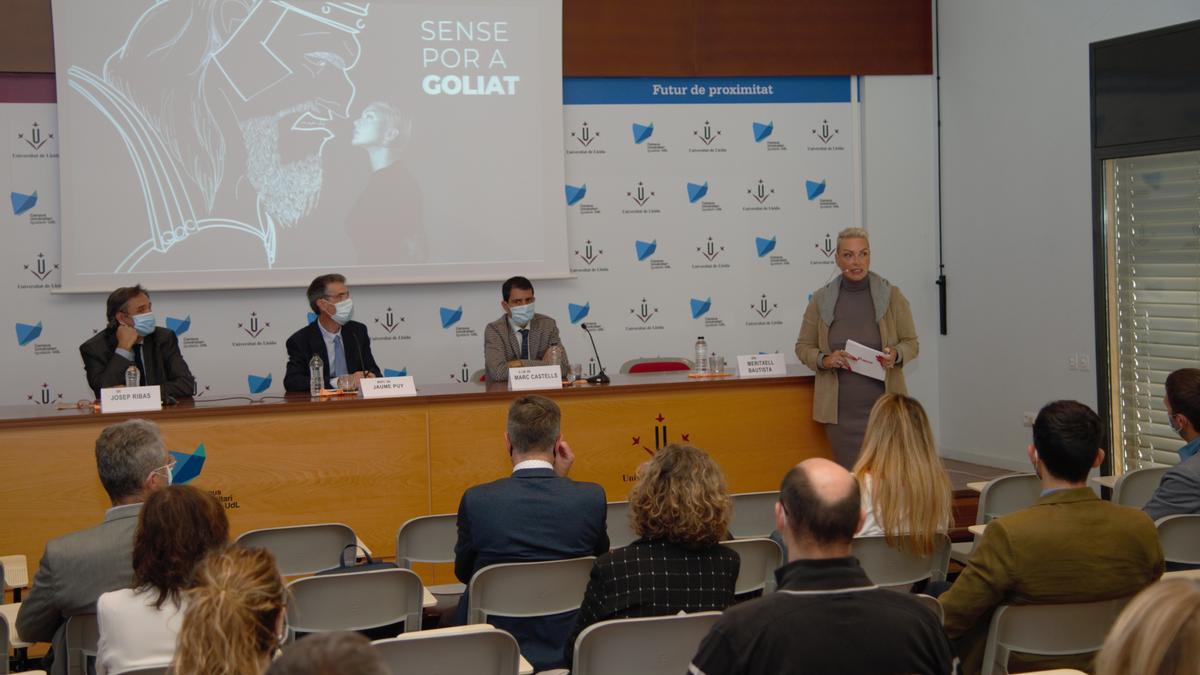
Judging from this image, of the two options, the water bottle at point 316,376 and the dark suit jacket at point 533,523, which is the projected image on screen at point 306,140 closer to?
the water bottle at point 316,376

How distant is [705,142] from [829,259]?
4.00ft

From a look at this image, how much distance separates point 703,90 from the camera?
7.73 m

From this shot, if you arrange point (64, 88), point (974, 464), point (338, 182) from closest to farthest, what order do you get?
point (64, 88), point (338, 182), point (974, 464)

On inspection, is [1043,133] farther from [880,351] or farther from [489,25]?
[489,25]

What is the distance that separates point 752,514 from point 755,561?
0.91 metres

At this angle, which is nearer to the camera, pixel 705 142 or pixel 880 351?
pixel 880 351

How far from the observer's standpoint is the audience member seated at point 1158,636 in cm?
134

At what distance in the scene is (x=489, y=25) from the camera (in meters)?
7.11

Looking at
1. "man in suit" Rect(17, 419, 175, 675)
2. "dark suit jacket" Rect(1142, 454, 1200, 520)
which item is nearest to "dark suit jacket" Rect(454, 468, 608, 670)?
"man in suit" Rect(17, 419, 175, 675)

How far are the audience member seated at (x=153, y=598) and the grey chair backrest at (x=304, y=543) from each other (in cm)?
112

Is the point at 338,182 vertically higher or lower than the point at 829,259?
higher

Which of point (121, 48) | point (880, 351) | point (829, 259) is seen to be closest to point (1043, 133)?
point (829, 259)

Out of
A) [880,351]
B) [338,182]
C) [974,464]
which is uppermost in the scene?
[338,182]

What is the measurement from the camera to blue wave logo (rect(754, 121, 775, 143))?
7.82m
